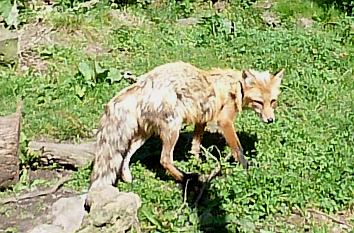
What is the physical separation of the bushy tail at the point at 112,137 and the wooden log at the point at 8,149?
68cm

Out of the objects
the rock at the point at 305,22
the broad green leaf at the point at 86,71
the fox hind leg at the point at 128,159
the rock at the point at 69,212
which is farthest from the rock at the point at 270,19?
the rock at the point at 69,212

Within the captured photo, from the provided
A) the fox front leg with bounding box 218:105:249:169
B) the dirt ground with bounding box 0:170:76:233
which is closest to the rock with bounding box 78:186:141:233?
the dirt ground with bounding box 0:170:76:233

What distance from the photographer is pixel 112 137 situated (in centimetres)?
717

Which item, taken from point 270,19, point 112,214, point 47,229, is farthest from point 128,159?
point 270,19

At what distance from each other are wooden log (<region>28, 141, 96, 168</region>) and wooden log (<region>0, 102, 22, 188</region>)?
438mm

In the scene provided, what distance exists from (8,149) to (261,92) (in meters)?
2.33

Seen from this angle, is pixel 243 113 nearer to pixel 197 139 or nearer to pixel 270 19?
pixel 197 139

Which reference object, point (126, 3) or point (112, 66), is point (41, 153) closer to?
point (112, 66)

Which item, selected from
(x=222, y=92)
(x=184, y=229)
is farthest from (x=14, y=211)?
(x=222, y=92)

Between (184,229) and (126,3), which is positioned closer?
(184,229)

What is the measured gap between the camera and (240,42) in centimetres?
1083

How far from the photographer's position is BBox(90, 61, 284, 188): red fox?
7.19 metres

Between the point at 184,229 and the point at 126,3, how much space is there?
5.83 meters

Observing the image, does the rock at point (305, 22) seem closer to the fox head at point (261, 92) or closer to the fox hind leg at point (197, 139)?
the fox head at point (261, 92)
